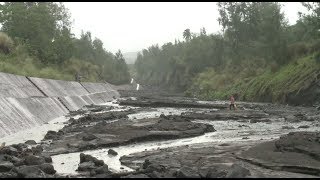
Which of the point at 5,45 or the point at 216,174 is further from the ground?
the point at 5,45

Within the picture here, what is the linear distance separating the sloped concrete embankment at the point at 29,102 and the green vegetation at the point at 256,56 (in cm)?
2677

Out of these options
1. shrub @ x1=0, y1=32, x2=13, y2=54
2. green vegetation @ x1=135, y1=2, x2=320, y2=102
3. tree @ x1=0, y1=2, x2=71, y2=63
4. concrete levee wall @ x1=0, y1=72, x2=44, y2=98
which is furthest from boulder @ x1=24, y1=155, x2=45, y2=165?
tree @ x1=0, y1=2, x2=71, y2=63

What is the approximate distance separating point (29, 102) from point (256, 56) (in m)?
62.3

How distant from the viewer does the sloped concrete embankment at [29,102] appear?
24.2 metres

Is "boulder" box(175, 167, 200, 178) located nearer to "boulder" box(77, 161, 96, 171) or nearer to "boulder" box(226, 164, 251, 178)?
"boulder" box(226, 164, 251, 178)

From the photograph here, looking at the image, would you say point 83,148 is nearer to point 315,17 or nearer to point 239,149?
point 239,149

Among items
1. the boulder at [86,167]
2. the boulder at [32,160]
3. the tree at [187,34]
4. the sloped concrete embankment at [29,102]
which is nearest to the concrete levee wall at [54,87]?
the sloped concrete embankment at [29,102]

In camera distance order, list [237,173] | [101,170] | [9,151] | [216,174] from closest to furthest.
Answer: [237,173], [216,174], [101,170], [9,151]

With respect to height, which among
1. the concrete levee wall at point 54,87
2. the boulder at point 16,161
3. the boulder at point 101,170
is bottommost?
the boulder at point 101,170

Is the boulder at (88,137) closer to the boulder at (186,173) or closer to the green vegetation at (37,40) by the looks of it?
the boulder at (186,173)

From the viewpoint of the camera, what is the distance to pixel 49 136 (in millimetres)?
22094

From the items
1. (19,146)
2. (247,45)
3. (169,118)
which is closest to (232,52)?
(247,45)

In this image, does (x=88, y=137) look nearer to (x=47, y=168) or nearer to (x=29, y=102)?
(x=47, y=168)

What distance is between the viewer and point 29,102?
98.8 ft
